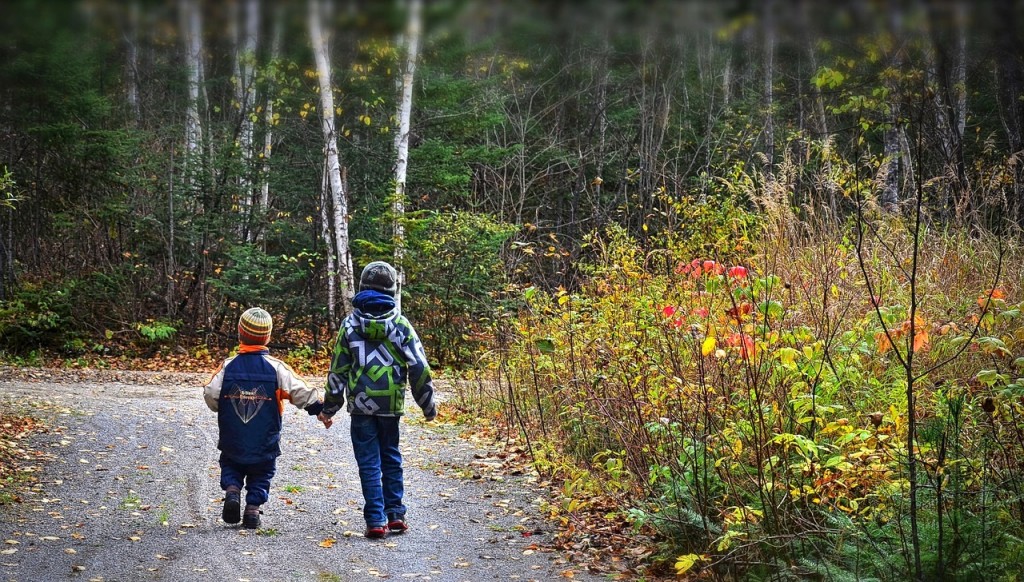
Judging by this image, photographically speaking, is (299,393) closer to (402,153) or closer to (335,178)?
(335,178)

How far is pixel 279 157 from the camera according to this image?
2203 centimetres

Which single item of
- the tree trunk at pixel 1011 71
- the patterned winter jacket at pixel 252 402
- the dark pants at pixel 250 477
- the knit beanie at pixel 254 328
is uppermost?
the tree trunk at pixel 1011 71

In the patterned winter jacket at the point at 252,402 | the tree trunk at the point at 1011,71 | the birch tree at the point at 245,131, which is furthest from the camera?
the birch tree at the point at 245,131

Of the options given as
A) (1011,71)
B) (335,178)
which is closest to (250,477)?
(1011,71)

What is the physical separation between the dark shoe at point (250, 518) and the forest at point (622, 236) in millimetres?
2225

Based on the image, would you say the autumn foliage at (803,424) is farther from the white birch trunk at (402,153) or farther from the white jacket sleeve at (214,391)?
the white birch trunk at (402,153)

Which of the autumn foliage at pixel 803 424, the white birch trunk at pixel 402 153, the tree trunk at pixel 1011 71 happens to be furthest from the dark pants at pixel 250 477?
the white birch trunk at pixel 402 153

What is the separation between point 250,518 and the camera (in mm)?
6262

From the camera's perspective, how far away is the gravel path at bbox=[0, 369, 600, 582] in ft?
17.7

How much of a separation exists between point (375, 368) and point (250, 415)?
3.23ft

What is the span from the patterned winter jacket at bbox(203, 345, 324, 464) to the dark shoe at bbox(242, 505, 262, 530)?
35 cm

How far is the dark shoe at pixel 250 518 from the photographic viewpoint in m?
6.26

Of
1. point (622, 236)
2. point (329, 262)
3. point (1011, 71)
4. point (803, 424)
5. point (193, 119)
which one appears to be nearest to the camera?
point (803, 424)

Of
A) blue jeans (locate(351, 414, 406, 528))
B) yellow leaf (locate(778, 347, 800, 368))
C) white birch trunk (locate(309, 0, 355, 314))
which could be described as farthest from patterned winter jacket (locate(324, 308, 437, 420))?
white birch trunk (locate(309, 0, 355, 314))
